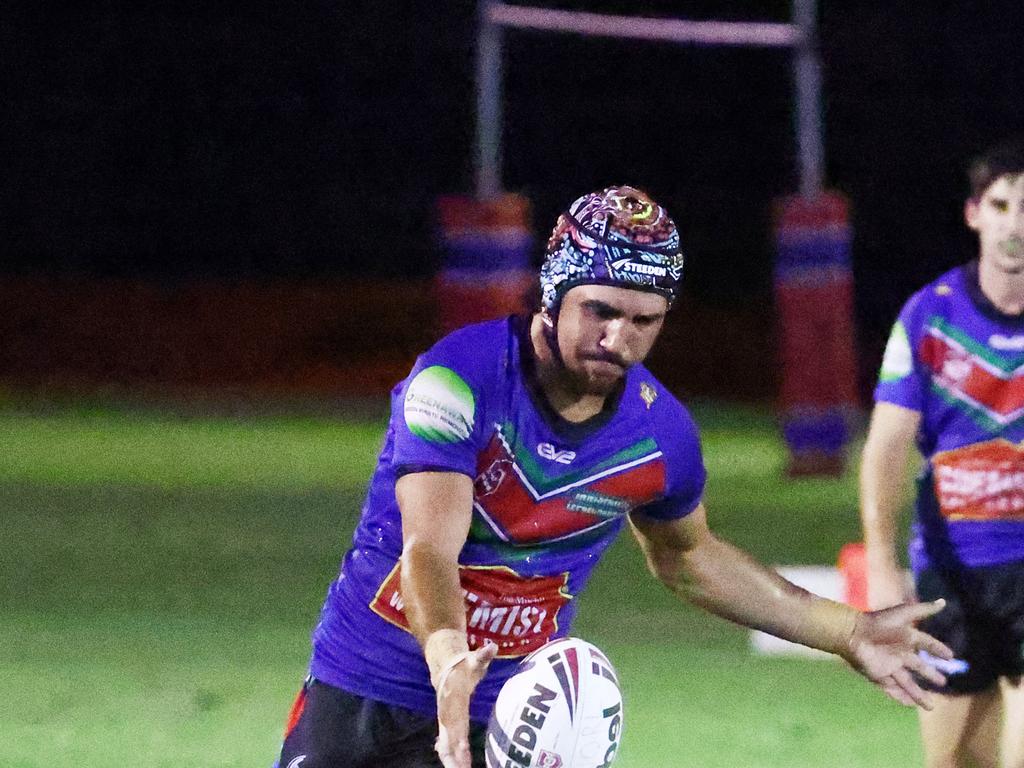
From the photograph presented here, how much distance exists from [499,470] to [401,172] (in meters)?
18.1

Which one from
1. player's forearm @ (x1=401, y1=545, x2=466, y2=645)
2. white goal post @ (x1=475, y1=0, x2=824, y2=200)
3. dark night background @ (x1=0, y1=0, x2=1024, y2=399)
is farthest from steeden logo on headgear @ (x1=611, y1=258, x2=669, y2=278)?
dark night background @ (x1=0, y1=0, x2=1024, y2=399)

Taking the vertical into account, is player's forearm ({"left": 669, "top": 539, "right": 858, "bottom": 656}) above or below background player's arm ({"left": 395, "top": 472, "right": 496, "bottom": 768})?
below

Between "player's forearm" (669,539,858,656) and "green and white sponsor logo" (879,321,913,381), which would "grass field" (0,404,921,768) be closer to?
"green and white sponsor logo" (879,321,913,381)

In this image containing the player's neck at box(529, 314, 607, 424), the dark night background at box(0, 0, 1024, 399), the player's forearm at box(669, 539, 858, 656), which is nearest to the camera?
the player's neck at box(529, 314, 607, 424)

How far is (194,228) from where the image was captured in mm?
22312

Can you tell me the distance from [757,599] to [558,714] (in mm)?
886

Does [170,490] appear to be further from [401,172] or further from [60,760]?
[401,172]

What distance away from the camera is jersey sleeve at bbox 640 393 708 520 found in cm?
435

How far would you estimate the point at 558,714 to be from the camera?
3777 mm

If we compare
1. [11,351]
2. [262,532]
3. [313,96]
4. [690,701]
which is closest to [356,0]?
[313,96]

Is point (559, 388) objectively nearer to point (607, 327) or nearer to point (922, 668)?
point (607, 327)

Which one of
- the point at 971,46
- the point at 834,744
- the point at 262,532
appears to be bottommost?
the point at 262,532

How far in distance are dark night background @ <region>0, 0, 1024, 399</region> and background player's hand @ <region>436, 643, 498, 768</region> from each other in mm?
17282

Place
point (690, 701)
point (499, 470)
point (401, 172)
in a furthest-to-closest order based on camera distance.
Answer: point (401, 172) < point (690, 701) < point (499, 470)
